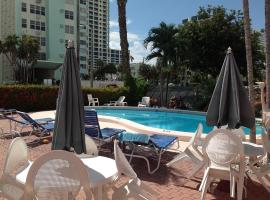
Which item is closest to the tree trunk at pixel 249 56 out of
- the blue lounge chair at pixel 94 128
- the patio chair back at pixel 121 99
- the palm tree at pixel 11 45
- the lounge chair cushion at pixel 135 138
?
the lounge chair cushion at pixel 135 138

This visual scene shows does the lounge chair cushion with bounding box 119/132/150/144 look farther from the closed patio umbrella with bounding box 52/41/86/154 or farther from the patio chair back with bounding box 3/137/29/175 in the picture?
the patio chair back with bounding box 3/137/29/175

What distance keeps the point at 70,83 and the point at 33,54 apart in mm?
42762

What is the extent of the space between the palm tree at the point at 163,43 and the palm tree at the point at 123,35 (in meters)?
5.03

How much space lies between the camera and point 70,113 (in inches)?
200

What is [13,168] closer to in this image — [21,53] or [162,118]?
[162,118]

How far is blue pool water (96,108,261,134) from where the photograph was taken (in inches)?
643

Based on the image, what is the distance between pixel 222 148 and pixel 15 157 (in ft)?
9.80

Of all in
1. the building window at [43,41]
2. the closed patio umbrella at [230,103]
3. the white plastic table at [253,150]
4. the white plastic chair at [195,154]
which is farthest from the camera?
the building window at [43,41]

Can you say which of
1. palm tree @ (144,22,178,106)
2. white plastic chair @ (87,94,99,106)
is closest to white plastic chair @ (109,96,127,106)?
white plastic chair @ (87,94,99,106)

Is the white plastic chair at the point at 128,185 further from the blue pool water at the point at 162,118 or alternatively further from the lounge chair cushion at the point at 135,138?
the blue pool water at the point at 162,118

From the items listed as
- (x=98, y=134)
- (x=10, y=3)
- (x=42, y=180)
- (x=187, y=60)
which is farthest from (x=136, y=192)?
(x=10, y=3)

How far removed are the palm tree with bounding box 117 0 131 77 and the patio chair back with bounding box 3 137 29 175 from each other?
21.1 m

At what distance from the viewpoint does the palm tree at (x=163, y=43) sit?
29.7 m

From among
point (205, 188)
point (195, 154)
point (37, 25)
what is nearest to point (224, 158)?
point (205, 188)
